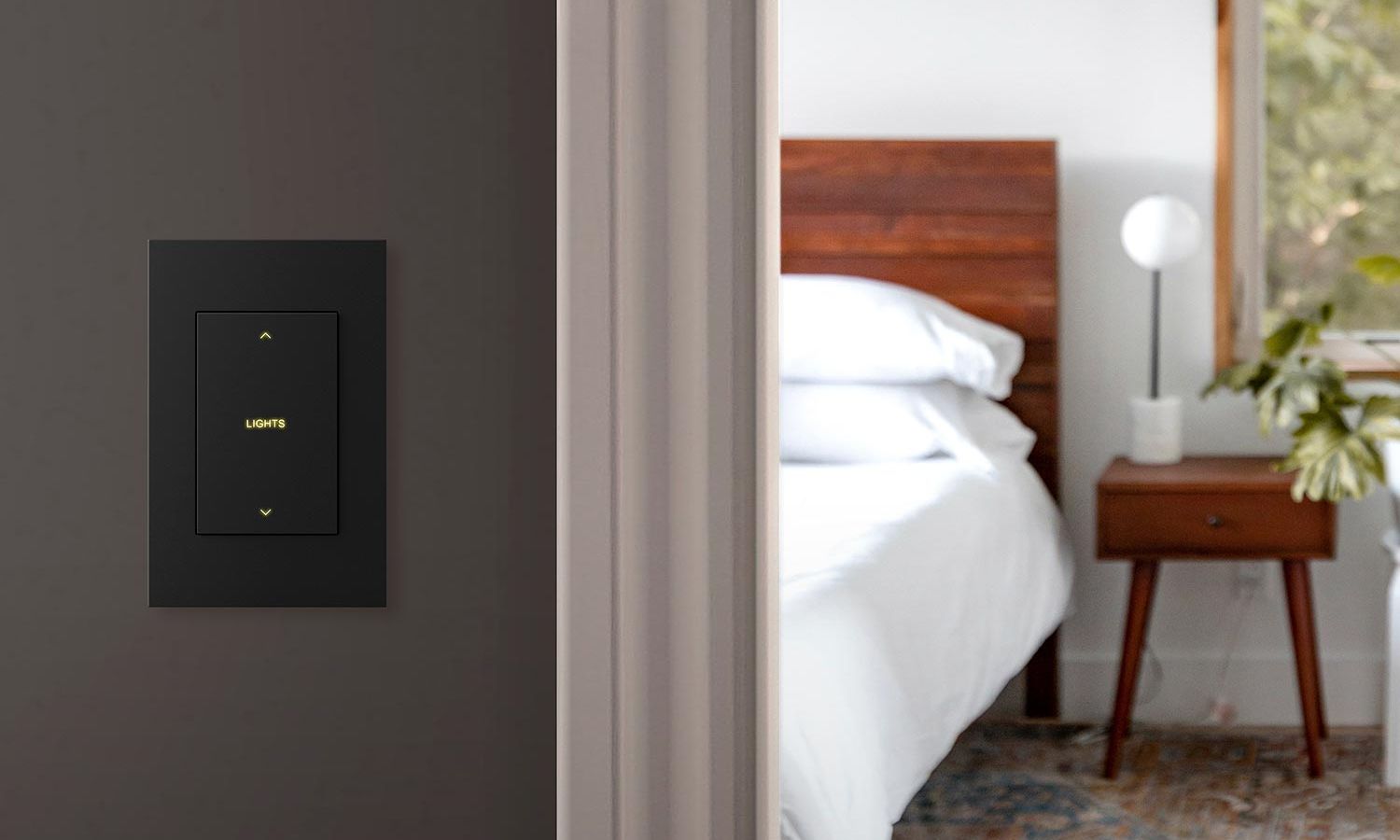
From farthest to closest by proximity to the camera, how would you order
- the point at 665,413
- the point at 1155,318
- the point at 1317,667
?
1. the point at 1155,318
2. the point at 1317,667
3. the point at 665,413

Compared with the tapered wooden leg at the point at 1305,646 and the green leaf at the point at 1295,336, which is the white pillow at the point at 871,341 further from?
the tapered wooden leg at the point at 1305,646

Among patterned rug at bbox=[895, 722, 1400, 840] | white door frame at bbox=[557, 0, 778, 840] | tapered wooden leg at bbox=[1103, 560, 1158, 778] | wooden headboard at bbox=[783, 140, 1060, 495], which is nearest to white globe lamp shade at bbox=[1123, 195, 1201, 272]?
wooden headboard at bbox=[783, 140, 1060, 495]

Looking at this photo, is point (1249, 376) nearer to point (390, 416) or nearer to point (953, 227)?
point (953, 227)

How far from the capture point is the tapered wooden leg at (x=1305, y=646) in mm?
2844

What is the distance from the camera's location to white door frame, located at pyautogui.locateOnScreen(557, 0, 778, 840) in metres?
0.51

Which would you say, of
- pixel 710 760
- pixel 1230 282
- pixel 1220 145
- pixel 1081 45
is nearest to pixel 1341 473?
pixel 1230 282

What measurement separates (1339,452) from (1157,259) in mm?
587

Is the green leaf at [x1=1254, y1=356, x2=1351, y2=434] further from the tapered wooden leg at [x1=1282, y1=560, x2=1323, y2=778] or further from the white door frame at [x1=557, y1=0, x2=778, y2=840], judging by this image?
the white door frame at [x1=557, y1=0, x2=778, y2=840]

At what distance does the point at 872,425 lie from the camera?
9.36 ft

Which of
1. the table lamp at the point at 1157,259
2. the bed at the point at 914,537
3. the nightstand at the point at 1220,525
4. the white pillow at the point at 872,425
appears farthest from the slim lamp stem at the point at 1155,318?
the white pillow at the point at 872,425

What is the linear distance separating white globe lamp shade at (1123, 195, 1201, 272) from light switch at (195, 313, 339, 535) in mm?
2744

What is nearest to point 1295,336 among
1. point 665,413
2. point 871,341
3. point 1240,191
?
point 1240,191

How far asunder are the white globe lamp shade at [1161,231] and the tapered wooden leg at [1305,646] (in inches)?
27.6

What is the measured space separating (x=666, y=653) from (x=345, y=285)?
0.19 m
